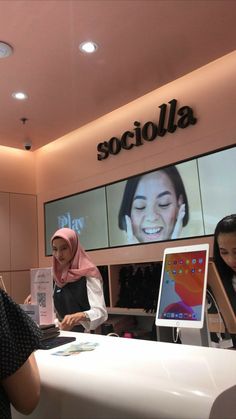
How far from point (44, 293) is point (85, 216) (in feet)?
9.48

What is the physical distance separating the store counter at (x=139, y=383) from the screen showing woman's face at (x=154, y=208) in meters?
2.44

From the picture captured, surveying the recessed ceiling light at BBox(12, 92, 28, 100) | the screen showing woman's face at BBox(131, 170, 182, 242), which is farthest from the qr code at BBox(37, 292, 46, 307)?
the recessed ceiling light at BBox(12, 92, 28, 100)

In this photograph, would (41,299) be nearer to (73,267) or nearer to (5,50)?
(73,267)

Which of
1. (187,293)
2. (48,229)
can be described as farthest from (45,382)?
(48,229)

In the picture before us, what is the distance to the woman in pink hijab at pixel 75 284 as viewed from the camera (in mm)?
2667

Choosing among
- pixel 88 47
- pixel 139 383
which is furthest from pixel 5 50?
pixel 139 383

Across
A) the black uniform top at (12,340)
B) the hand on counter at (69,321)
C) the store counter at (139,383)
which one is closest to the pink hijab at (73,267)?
the hand on counter at (69,321)

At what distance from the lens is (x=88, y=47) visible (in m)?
2.99

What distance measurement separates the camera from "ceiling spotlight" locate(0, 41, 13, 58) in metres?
2.90

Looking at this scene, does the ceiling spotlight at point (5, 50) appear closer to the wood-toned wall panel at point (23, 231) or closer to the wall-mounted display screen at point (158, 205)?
the wall-mounted display screen at point (158, 205)

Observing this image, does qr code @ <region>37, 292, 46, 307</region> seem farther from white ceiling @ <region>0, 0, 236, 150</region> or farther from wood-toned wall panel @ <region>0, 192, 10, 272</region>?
wood-toned wall panel @ <region>0, 192, 10, 272</region>

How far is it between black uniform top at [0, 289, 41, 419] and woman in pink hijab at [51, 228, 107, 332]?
62.4 inches

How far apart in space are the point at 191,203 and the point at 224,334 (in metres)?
2.00

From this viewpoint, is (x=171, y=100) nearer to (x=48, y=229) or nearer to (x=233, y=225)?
(x=233, y=225)
